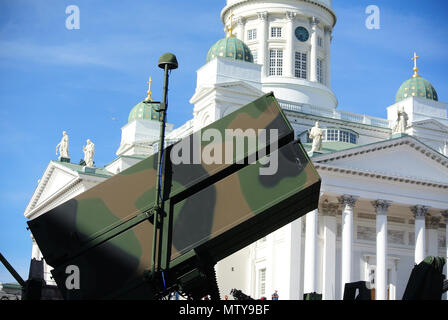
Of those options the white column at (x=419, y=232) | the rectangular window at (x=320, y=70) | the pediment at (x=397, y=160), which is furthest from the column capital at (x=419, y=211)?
the rectangular window at (x=320, y=70)

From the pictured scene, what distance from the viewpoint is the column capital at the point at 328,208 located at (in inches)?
2062

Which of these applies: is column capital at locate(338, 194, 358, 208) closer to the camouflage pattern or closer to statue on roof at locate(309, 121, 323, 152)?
statue on roof at locate(309, 121, 323, 152)

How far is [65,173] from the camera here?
61094 mm

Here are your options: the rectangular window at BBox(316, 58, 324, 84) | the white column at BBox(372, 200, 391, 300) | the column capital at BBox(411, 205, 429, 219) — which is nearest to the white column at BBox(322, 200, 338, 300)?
the white column at BBox(372, 200, 391, 300)

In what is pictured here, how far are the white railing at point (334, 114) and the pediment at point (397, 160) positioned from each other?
9.52m

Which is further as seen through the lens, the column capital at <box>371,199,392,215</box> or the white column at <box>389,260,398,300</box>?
the white column at <box>389,260,398,300</box>

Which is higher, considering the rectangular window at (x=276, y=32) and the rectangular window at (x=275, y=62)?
the rectangular window at (x=276, y=32)

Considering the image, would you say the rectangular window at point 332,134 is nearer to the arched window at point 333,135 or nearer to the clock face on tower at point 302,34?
the arched window at point 333,135

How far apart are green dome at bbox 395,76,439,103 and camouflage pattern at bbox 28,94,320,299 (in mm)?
58452

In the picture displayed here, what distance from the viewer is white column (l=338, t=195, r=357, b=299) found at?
163ft

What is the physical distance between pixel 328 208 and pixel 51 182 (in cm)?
2548

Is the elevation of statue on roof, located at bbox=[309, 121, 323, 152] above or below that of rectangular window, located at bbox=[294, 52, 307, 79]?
Result: below

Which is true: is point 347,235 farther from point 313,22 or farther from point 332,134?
point 313,22
